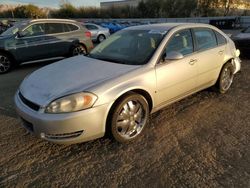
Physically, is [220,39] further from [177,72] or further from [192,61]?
[177,72]

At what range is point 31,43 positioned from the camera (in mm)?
8305

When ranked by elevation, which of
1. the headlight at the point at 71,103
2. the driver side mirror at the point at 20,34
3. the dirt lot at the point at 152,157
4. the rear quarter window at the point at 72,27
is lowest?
the dirt lot at the point at 152,157

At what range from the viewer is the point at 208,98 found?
515 centimetres

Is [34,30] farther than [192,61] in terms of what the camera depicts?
Yes

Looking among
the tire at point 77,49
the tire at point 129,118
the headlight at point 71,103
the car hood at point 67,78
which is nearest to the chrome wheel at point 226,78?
the tire at point 129,118

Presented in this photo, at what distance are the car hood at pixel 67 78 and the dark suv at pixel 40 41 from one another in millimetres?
4627

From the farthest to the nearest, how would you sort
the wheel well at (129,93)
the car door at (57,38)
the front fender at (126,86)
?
1. the car door at (57,38)
2. the wheel well at (129,93)
3. the front fender at (126,86)

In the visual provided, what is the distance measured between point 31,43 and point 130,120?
19.6ft

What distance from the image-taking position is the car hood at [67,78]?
3148 millimetres

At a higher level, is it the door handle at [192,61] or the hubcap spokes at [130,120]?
the door handle at [192,61]

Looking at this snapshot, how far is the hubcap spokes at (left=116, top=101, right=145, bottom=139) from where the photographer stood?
11.3 feet

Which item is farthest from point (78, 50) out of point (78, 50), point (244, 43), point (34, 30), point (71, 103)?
point (71, 103)

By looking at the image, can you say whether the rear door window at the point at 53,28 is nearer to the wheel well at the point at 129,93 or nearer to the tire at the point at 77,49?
the tire at the point at 77,49

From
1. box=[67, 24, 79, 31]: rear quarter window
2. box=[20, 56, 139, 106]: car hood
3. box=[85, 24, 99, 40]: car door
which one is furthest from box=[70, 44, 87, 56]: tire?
box=[85, 24, 99, 40]: car door
